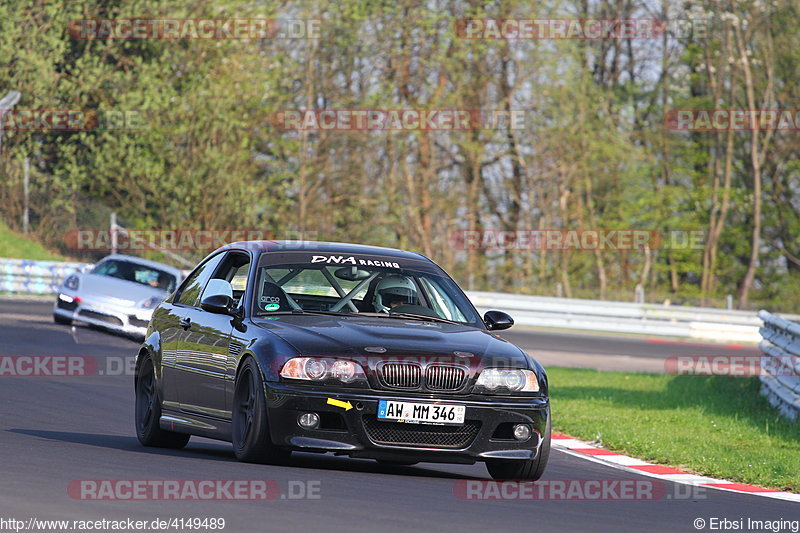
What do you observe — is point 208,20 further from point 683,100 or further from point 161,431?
point 161,431

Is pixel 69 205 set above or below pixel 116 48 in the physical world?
below

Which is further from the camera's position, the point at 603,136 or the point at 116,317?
the point at 603,136

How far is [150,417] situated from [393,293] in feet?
6.75

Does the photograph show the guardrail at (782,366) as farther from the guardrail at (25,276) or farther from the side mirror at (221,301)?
the guardrail at (25,276)

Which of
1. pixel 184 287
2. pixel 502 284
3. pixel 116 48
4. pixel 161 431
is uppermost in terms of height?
pixel 116 48

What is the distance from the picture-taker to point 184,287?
1098 cm

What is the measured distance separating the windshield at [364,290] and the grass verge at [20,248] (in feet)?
102

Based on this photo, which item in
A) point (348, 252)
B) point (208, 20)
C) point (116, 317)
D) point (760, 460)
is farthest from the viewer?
point (208, 20)

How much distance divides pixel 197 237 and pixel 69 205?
12.6ft

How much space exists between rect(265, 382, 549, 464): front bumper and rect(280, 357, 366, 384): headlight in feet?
0.26

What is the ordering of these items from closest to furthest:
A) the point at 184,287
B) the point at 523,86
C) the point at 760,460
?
the point at 184,287
the point at 760,460
the point at 523,86

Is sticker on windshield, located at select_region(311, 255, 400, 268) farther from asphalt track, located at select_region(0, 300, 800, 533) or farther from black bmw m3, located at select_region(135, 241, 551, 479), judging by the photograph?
asphalt track, located at select_region(0, 300, 800, 533)

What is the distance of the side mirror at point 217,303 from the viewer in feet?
30.7

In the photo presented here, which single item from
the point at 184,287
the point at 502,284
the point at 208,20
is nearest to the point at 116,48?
the point at 208,20
